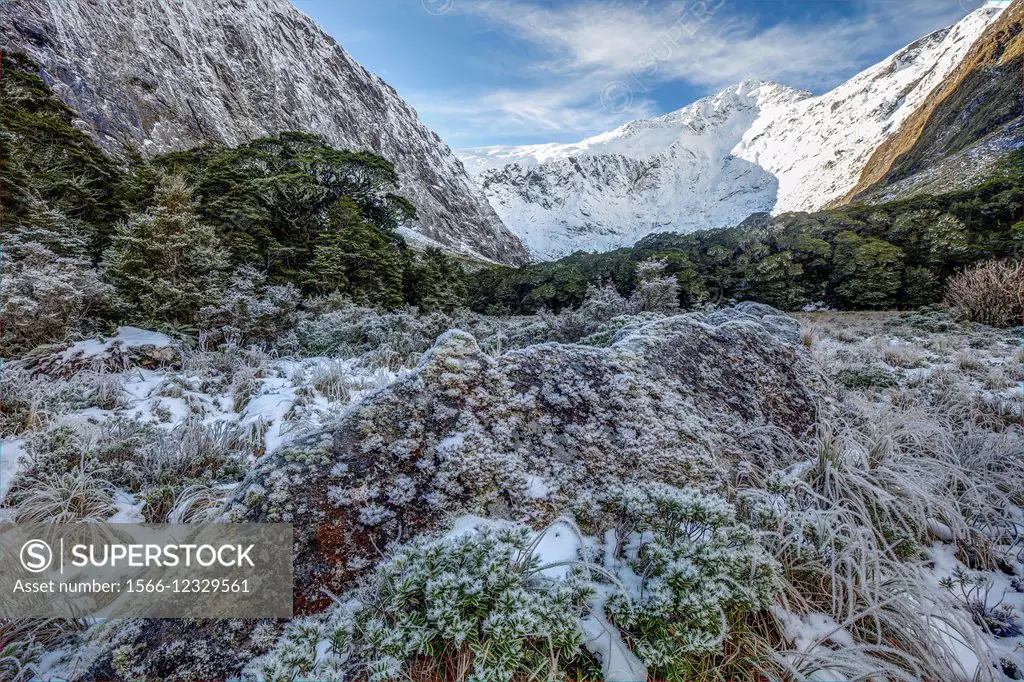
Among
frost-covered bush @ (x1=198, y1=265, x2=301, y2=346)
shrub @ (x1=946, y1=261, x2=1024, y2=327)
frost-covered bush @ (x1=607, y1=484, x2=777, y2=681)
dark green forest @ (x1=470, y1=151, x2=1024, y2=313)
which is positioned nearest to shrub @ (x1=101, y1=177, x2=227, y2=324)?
frost-covered bush @ (x1=198, y1=265, x2=301, y2=346)

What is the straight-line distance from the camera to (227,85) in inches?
1293

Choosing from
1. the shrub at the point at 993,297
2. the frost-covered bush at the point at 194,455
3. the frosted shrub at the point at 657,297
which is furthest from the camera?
the frosted shrub at the point at 657,297

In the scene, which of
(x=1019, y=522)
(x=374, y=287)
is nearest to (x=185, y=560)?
(x=1019, y=522)

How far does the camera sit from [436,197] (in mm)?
48812

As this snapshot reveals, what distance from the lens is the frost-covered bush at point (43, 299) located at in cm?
432

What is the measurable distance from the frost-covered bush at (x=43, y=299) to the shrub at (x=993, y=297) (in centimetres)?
1363

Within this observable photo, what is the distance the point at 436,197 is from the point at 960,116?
149 ft

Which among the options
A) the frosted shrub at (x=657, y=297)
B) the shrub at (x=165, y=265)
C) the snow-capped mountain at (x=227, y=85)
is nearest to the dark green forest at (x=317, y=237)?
the shrub at (x=165, y=265)

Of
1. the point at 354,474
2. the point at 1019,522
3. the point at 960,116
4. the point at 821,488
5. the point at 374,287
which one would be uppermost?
the point at 960,116

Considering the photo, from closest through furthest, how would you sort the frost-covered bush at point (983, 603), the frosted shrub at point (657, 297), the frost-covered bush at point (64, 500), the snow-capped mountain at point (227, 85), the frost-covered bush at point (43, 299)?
the frost-covered bush at point (983, 603), the frost-covered bush at point (64, 500), the frost-covered bush at point (43, 299), the frosted shrub at point (657, 297), the snow-capped mountain at point (227, 85)

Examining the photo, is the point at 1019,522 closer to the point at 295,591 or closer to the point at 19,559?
the point at 295,591

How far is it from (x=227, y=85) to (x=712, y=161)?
86667mm

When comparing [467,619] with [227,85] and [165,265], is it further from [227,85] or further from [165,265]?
[227,85]

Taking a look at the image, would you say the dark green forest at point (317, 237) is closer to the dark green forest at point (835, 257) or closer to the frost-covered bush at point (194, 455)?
the dark green forest at point (835, 257)
